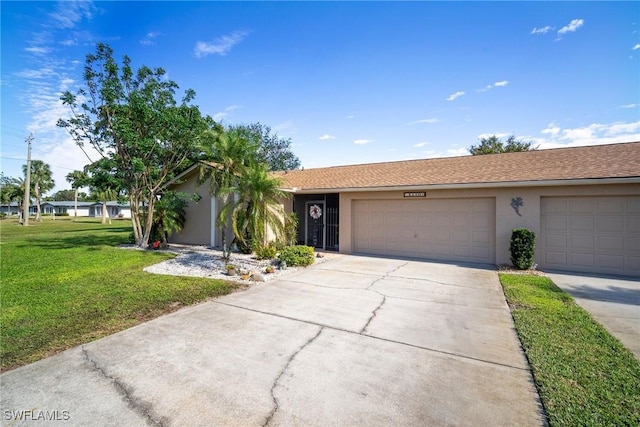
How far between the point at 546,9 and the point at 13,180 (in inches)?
3215

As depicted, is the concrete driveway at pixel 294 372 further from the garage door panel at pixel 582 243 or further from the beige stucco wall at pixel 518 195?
the garage door panel at pixel 582 243

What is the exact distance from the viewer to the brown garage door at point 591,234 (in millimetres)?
8844

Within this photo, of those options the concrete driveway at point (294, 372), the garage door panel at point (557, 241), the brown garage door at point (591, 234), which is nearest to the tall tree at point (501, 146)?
the brown garage door at point (591, 234)

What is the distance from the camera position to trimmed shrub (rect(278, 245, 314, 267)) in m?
10.2

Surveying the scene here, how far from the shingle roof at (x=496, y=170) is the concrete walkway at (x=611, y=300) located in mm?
3103

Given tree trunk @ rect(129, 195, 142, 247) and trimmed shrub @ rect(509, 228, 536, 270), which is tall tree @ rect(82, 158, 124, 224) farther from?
trimmed shrub @ rect(509, 228, 536, 270)

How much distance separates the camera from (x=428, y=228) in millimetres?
11828

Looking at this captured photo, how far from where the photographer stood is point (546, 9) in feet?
29.6

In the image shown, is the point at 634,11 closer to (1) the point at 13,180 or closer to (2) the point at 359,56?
(2) the point at 359,56

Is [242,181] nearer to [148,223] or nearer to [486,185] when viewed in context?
[148,223]

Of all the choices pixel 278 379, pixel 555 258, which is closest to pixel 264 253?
pixel 278 379

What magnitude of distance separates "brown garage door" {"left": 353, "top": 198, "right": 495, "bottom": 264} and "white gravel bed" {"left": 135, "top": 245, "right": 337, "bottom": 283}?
8.39 feet

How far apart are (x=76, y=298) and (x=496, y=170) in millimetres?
13811

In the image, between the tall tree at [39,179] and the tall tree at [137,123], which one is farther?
the tall tree at [39,179]
